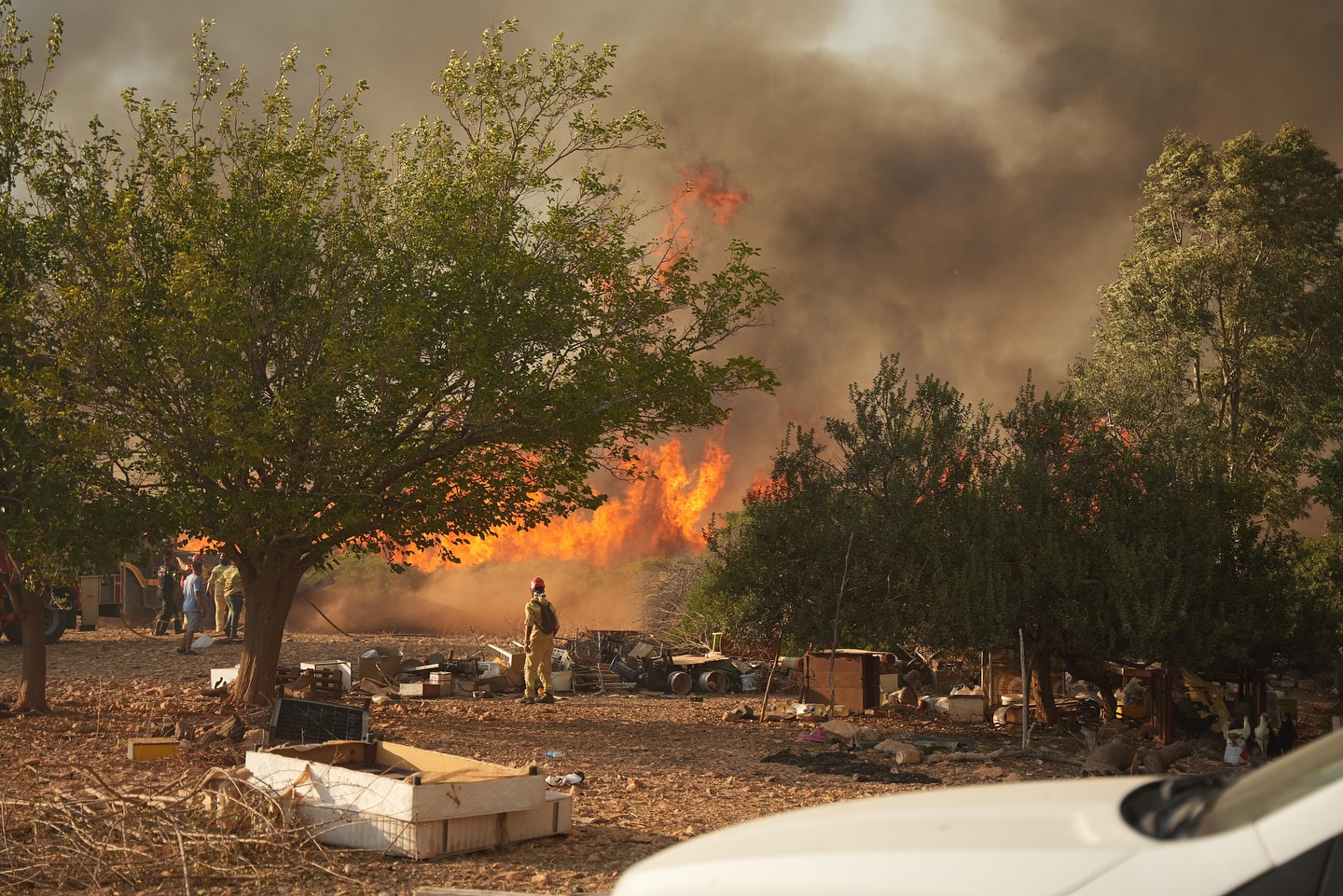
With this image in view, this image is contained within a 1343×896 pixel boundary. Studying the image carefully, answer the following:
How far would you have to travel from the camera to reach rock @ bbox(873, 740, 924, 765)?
12.1 metres

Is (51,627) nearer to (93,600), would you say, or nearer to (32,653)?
(93,600)

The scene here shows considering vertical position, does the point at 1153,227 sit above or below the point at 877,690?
above

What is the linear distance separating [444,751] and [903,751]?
15.7ft

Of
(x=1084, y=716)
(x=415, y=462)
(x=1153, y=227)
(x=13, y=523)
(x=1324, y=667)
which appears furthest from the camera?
(x=1153, y=227)

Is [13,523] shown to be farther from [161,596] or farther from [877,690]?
[161,596]

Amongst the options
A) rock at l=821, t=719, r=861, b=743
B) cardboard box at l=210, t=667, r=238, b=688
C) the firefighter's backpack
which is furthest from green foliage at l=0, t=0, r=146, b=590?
rock at l=821, t=719, r=861, b=743

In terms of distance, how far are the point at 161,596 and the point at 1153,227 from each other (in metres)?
27.6

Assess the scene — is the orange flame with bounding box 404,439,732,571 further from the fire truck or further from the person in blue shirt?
the person in blue shirt

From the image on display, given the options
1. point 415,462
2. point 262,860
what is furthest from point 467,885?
point 415,462

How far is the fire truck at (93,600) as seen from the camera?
24.2m

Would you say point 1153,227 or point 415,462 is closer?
point 415,462

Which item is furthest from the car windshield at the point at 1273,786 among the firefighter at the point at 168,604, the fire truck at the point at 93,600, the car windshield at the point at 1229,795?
the firefighter at the point at 168,604

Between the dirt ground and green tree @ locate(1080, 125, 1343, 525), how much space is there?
10112 millimetres

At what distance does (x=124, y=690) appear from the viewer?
1675cm
